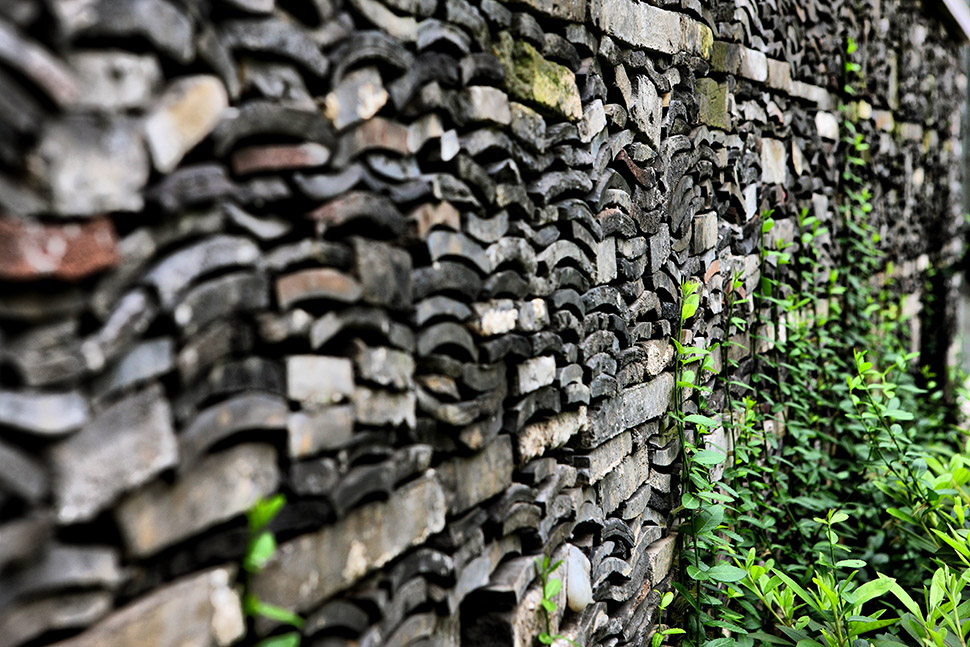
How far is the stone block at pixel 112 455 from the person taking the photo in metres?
0.86

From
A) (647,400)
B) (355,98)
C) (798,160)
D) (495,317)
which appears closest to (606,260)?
(647,400)

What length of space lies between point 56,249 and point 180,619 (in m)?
0.47

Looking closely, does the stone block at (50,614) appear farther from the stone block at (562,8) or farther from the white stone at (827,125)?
the white stone at (827,125)

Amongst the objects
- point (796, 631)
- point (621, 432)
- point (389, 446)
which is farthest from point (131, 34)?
point (796, 631)

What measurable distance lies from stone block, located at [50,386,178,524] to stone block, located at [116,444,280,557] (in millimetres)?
36

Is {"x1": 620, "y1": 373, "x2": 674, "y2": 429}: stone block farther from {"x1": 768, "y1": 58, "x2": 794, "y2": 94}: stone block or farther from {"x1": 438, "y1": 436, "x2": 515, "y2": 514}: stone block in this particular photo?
{"x1": 768, "y1": 58, "x2": 794, "y2": 94}: stone block

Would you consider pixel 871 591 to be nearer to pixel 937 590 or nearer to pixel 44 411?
pixel 937 590

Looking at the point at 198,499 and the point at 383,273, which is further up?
the point at 383,273

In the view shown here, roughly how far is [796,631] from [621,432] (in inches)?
33.5

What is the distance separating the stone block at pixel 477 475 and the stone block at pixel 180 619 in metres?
0.55

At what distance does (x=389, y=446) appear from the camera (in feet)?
4.52

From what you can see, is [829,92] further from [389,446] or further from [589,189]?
[389,446]

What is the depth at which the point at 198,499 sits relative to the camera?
102cm

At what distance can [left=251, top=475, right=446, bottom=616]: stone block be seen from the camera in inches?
45.3
